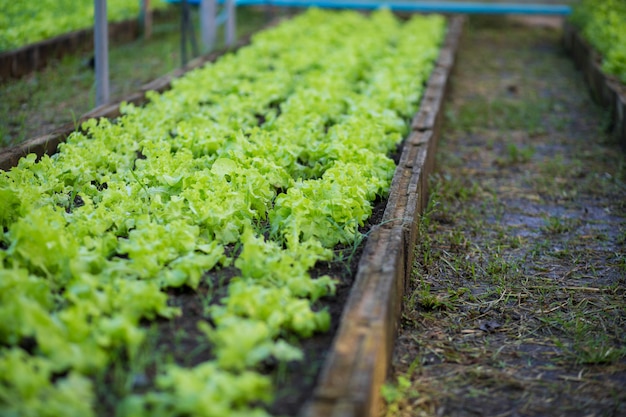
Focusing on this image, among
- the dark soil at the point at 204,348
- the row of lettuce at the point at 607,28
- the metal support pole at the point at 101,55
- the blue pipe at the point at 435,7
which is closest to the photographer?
the dark soil at the point at 204,348

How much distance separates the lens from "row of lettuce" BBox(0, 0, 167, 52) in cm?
773

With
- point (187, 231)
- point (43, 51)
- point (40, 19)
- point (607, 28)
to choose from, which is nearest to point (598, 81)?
point (607, 28)

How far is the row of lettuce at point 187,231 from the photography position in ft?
8.05

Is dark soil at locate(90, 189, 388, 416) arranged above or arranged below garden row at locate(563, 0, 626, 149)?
above

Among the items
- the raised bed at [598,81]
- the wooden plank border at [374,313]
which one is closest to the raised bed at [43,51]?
the wooden plank border at [374,313]

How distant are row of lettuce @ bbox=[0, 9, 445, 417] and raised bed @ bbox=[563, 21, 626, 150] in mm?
1834

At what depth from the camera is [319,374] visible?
268cm

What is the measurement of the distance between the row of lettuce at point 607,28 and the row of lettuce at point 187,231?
7.82 feet

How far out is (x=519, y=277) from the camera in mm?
4246

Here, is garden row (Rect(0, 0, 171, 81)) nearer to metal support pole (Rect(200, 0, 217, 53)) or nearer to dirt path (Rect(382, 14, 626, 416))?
metal support pole (Rect(200, 0, 217, 53))

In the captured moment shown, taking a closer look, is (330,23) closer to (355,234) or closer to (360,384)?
(355,234)

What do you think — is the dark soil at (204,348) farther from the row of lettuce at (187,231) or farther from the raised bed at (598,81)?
the raised bed at (598,81)

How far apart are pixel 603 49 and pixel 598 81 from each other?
762mm

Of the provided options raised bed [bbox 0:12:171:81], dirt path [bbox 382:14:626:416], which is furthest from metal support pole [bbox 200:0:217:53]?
dirt path [bbox 382:14:626:416]
